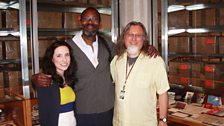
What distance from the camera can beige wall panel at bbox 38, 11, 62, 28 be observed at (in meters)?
2.92

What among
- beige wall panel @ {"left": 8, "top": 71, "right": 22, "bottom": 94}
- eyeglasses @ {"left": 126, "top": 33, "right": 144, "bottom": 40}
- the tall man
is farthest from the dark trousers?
beige wall panel @ {"left": 8, "top": 71, "right": 22, "bottom": 94}

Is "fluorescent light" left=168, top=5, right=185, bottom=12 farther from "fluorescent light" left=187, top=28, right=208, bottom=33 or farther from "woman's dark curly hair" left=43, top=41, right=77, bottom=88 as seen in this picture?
"woman's dark curly hair" left=43, top=41, right=77, bottom=88

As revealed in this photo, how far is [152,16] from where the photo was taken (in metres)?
3.06

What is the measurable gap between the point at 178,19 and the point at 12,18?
176 centimetres

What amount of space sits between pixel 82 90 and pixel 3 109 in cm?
98

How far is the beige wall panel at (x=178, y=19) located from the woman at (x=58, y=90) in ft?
5.01

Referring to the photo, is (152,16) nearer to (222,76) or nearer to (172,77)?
(172,77)

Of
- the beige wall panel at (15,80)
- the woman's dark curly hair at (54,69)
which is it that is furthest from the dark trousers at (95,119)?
the beige wall panel at (15,80)

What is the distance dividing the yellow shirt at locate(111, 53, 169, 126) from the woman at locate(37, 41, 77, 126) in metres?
0.36

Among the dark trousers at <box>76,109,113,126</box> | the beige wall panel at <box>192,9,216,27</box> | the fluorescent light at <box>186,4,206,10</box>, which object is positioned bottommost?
the dark trousers at <box>76,109,113,126</box>

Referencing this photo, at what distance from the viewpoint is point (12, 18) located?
2.72 metres

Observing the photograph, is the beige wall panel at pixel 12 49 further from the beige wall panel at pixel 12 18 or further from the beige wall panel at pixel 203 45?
the beige wall panel at pixel 203 45

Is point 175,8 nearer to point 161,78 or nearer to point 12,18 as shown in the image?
point 161,78

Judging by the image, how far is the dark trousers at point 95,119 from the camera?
1.97m
